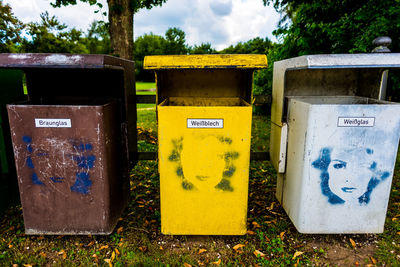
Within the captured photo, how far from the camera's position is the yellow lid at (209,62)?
2014 millimetres

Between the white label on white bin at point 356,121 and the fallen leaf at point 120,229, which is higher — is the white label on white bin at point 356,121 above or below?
above

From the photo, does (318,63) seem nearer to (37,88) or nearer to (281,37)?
(37,88)

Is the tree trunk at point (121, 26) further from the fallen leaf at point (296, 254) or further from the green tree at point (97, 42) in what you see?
the green tree at point (97, 42)

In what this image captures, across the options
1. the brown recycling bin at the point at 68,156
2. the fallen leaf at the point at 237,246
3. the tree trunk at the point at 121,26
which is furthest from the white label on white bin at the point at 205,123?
the tree trunk at the point at 121,26

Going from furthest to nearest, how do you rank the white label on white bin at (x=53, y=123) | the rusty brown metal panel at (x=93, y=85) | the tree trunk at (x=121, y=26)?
the tree trunk at (x=121, y=26)
the rusty brown metal panel at (x=93, y=85)
the white label on white bin at (x=53, y=123)

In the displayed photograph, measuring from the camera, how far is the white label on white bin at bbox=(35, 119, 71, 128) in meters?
2.12

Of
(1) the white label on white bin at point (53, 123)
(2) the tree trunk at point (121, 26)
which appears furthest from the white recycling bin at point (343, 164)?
(2) the tree trunk at point (121, 26)

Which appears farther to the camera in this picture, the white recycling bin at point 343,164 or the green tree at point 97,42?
the green tree at point 97,42

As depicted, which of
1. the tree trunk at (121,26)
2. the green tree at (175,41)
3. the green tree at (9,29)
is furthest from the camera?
the green tree at (175,41)

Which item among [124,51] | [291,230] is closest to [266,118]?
[124,51]

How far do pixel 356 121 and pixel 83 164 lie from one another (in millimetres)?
2366

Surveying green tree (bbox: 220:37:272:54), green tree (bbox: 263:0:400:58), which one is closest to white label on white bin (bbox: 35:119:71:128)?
green tree (bbox: 263:0:400:58)

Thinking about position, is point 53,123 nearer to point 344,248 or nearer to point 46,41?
point 344,248

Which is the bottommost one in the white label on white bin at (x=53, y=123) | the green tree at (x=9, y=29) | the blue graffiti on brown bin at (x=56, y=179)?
the blue graffiti on brown bin at (x=56, y=179)
